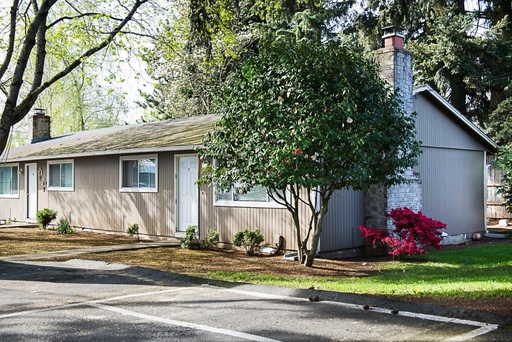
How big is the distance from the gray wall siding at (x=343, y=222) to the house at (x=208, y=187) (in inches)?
1.0

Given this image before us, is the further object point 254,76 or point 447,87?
point 447,87

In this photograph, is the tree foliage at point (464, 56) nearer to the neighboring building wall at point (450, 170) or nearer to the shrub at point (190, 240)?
the neighboring building wall at point (450, 170)

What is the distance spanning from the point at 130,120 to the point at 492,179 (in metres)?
29.7

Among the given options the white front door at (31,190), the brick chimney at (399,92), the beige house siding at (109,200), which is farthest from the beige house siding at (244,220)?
the white front door at (31,190)

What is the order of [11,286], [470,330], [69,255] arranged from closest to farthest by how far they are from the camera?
[470,330]
[11,286]
[69,255]

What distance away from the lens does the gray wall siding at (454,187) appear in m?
16.0

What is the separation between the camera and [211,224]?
1459 cm

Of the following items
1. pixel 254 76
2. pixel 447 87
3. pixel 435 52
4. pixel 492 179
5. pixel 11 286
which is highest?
pixel 435 52

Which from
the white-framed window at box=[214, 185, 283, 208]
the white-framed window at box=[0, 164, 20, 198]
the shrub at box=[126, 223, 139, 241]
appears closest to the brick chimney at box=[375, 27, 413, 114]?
the white-framed window at box=[214, 185, 283, 208]

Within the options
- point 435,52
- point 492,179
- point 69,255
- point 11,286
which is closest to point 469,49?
point 435,52

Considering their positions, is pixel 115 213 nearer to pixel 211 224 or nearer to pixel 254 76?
pixel 211 224

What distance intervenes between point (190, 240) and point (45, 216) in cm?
811

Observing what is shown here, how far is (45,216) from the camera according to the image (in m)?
19.6

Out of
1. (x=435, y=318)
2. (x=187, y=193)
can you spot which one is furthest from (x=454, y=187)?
(x=435, y=318)
